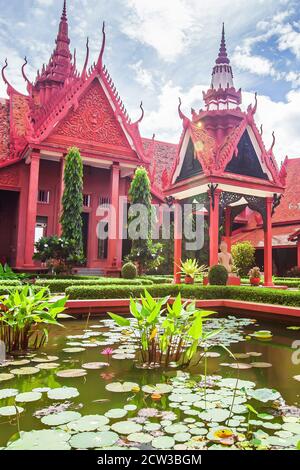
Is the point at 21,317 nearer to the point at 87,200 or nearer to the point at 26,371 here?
the point at 26,371

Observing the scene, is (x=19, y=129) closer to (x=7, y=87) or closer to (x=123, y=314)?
(x=7, y=87)

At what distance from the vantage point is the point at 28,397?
2619mm

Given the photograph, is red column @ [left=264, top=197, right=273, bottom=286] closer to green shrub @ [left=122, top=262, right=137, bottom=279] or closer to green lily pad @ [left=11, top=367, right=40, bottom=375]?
green shrub @ [left=122, top=262, right=137, bottom=279]

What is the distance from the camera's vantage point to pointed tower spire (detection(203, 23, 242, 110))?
13570 millimetres

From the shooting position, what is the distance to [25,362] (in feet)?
11.8

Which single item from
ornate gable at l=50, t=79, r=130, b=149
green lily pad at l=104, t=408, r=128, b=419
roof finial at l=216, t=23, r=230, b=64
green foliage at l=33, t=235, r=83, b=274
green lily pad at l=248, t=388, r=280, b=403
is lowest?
green lily pad at l=104, t=408, r=128, b=419

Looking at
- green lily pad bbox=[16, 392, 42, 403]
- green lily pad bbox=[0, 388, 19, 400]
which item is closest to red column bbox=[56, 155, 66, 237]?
green lily pad bbox=[0, 388, 19, 400]

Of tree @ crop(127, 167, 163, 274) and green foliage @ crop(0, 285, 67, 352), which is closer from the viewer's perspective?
green foliage @ crop(0, 285, 67, 352)

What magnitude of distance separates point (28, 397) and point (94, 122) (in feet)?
47.6

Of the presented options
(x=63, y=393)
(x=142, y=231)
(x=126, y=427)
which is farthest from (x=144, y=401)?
(x=142, y=231)

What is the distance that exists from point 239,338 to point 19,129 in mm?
15246

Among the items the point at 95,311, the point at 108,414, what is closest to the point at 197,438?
the point at 108,414

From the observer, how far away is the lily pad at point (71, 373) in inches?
125

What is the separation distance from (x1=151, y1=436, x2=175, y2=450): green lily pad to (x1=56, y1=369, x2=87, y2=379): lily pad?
54.9 inches
